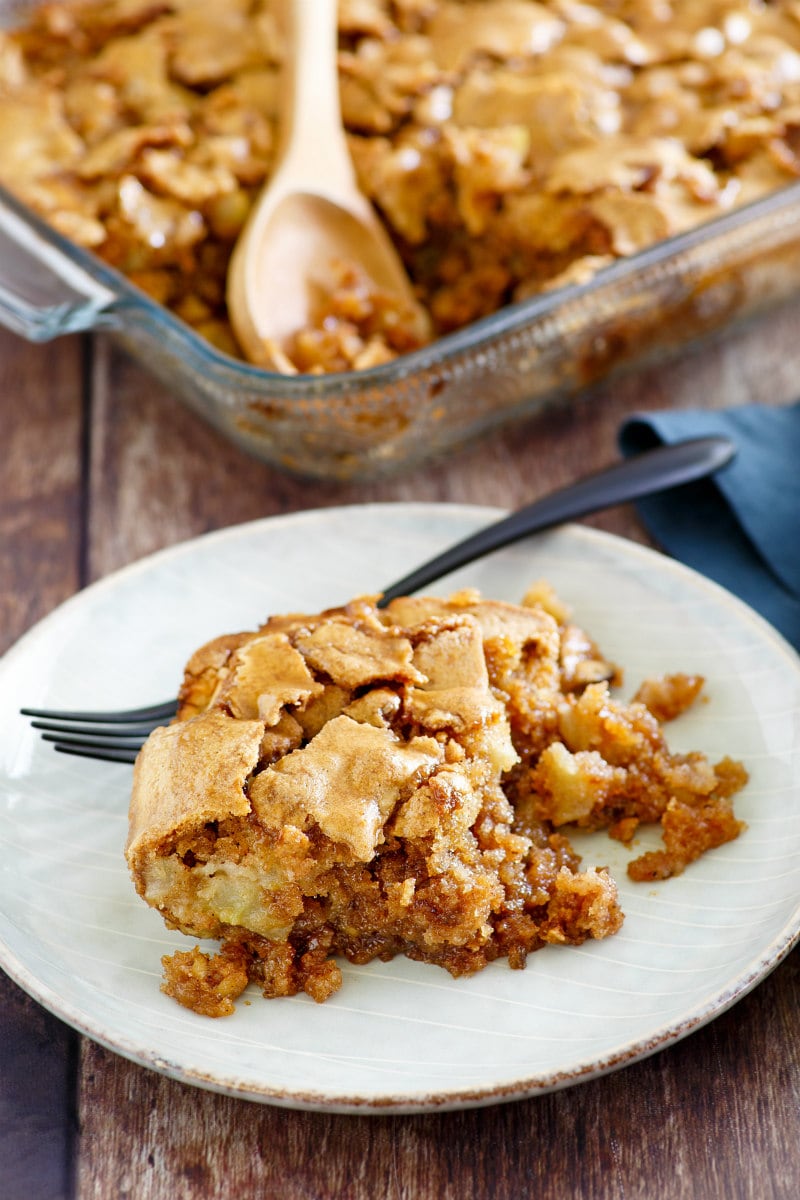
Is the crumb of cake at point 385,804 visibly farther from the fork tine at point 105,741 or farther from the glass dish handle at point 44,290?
the glass dish handle at point 44,290

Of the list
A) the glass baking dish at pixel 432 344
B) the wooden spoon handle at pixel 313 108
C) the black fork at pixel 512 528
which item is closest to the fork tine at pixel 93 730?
the black fork at pixel 512 528

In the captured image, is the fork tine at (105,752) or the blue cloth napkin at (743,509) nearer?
the fork tine at (105,752)

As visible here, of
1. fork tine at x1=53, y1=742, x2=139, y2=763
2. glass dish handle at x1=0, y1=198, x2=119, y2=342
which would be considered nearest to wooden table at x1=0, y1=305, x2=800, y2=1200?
fork tine at x1=53, y1=742, x2=139, y2=763

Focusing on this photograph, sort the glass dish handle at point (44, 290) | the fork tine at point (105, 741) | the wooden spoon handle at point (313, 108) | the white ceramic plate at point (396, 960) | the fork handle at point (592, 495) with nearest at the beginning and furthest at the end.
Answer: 1. the white ceramic plate at point (396, 960)
2. the fork tine at point (105, 741)
3. the fork handle at point (592, 495)
4. the glass dish handle at point (44, 290)
5. the wooden spoon handle at point (313, 108)

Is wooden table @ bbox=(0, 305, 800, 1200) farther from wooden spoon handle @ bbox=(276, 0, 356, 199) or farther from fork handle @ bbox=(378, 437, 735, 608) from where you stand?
wooden spoon handle @ bbox=(276, 0, 356, 199)

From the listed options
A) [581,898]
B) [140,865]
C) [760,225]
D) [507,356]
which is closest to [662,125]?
[760,225]

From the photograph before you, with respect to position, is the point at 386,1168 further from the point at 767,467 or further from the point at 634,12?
the point at 634,12
